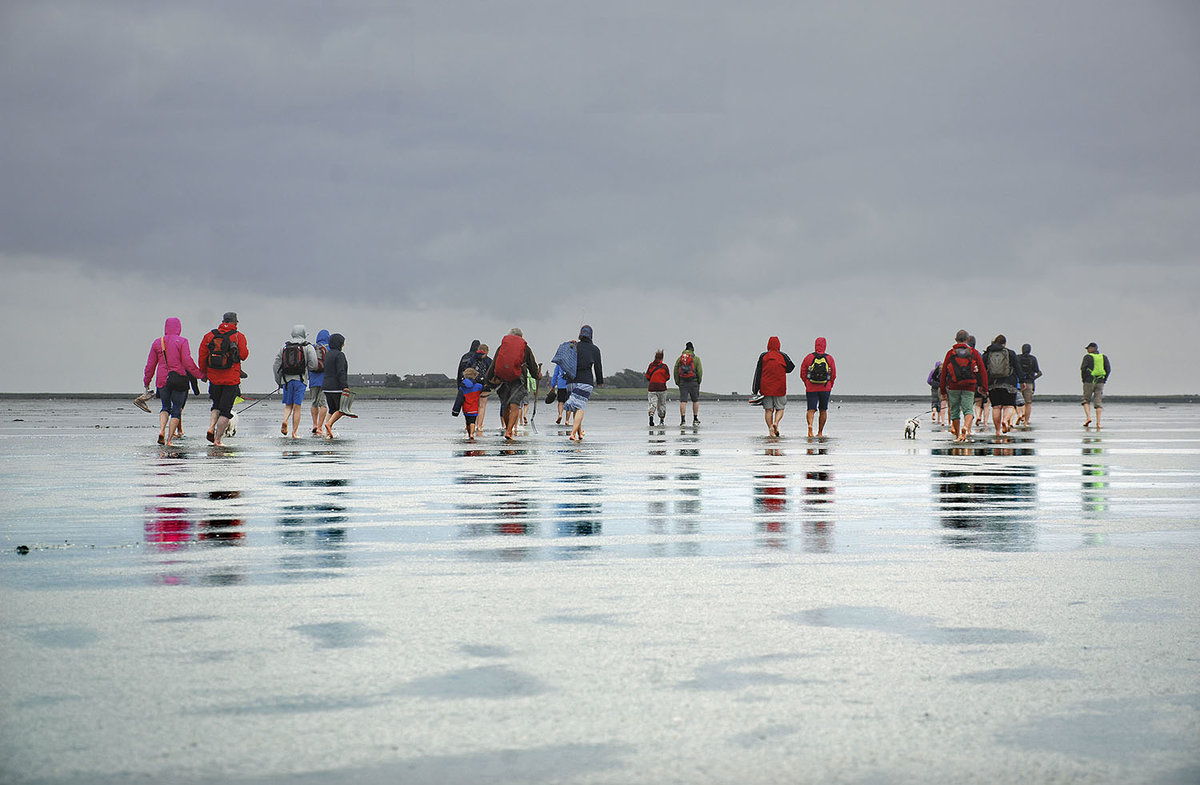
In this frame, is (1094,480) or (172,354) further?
(172,354)

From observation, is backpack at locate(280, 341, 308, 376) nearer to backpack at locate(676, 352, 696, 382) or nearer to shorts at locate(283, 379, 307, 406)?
shorts at locate(283, 379, 307, 406)

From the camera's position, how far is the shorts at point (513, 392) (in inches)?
960

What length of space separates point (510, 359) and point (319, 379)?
489 centimetres

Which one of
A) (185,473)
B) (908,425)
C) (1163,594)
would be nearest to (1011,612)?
(1163,594)

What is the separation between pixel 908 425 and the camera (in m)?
27.5

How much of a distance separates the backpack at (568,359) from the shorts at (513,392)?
1.15m

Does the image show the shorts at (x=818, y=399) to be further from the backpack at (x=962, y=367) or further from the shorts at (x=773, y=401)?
the backpack at (x=962, y=367)

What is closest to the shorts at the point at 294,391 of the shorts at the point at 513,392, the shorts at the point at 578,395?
the shorts at the point at 513,392

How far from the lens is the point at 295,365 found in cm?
2472

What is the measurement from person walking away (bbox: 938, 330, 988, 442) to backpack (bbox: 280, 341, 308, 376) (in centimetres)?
1288

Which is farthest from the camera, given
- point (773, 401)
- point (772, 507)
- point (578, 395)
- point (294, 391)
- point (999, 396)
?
point (999, 396)

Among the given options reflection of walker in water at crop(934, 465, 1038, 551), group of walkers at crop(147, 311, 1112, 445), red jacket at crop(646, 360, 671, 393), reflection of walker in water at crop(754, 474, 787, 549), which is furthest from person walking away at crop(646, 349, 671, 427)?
reflection of walker in water at crop(754, 474, 787, 549)

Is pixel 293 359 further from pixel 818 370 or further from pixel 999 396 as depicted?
pixel 999 396

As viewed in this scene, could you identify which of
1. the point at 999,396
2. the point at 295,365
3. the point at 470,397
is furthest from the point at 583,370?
the point at 999,396
